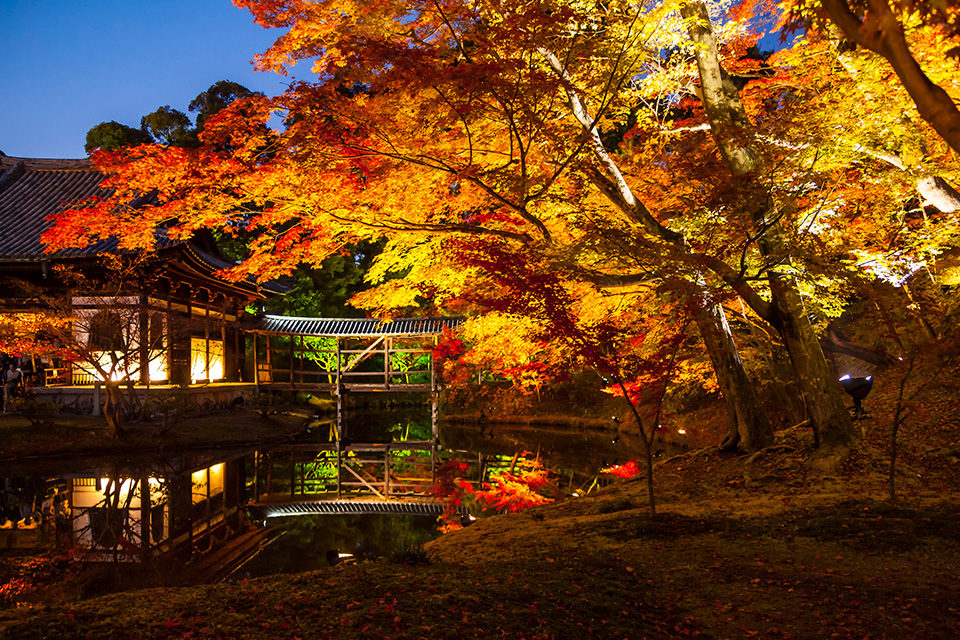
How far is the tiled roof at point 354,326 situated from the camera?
21281 millimetres

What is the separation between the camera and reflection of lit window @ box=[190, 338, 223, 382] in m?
19.9

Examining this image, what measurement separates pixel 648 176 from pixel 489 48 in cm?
461

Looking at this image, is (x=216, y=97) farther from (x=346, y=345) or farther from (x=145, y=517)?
(x=145, y=517)

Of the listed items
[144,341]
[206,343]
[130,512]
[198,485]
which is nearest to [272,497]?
[198,485]

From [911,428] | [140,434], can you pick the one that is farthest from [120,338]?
[911,428]

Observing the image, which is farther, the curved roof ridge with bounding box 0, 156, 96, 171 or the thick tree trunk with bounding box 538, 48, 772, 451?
the curved roof ridge with bounding box 0, 156, 96, 171

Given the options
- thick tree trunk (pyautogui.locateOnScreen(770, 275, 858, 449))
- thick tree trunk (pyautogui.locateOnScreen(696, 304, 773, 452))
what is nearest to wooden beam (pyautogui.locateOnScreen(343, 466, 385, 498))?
thick tree trunk (pyautogui.locateOnScreen(696, 304, 773, 452))

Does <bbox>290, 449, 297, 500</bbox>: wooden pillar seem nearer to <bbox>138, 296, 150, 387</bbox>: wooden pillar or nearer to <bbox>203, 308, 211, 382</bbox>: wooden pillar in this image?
<bbox>138, 296, 150, 387</bbox>: wooden pillar

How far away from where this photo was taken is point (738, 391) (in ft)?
29.2

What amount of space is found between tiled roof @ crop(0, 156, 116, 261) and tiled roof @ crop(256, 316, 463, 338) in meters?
6.88

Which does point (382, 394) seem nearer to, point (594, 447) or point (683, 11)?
point (594, 447)

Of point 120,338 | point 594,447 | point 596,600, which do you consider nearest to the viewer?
point 596,600

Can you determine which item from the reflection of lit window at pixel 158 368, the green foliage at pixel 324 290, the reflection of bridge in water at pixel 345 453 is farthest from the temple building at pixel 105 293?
the green foliage at pixel 324 290

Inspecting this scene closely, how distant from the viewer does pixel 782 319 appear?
798 cm
